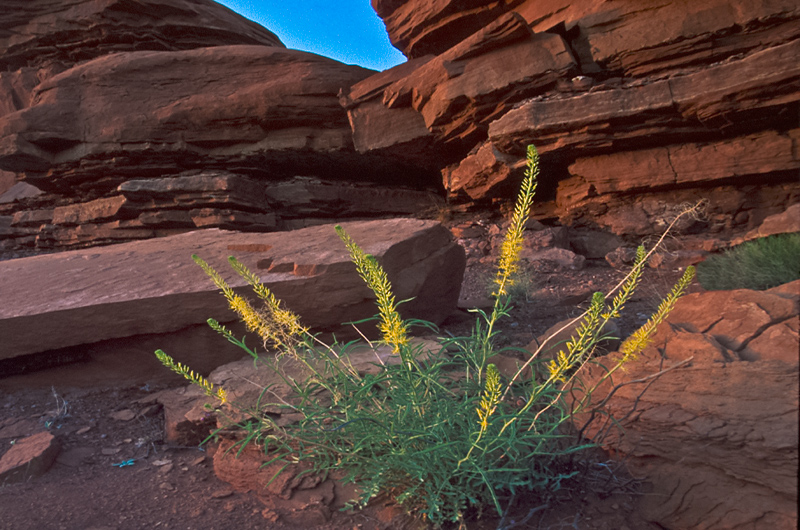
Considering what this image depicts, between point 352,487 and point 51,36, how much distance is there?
1920cm

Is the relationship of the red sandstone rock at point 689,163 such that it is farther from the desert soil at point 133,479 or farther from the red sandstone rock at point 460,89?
the desert soil at point 133,479

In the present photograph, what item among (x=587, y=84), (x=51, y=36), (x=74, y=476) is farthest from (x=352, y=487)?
(x=51, y=36)

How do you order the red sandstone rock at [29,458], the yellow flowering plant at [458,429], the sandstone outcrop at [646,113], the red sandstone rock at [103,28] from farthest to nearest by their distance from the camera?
the red sandstone rock at [103,28] < the sandstone outcrop at [646,113] < the red sandstone rock at [29,458] < the yellow flowering plant at [458,429]

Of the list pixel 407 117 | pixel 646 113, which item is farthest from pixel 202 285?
pixel 407 117

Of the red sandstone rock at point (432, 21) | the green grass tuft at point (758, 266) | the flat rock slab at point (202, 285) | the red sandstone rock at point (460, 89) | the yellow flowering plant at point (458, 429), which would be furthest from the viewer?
the red sandstone rock at point (432, 21)

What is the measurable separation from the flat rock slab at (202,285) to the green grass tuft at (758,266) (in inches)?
115

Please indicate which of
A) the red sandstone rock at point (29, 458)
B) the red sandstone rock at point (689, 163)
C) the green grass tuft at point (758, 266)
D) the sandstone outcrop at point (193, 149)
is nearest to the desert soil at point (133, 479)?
the red sandstone rock at point (29, 458)

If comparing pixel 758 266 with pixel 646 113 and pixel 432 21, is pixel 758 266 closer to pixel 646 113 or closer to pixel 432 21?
pixel 646 113

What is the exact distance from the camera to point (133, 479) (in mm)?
2373

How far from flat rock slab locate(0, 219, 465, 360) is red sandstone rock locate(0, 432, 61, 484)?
2.89 ft

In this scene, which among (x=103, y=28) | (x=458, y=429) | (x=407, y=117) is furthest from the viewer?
(x=103, y=28)

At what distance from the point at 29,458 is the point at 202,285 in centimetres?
142

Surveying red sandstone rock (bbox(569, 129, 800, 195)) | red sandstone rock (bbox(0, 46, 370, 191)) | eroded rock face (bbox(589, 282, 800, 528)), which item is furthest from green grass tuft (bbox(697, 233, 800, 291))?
red sandstone rock (bbox(0, 46, 370, 191))

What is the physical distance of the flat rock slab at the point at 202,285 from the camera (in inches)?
131
